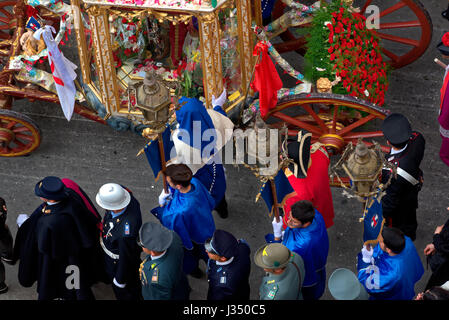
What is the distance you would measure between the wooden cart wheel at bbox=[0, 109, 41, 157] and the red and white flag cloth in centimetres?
47

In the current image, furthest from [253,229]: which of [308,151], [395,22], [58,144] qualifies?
[395,22]

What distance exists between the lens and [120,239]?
6.51 m

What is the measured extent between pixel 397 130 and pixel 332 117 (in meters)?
1.24

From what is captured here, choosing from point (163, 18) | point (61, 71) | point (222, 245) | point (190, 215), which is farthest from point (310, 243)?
point (61, 71)

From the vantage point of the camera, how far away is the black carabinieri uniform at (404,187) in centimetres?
671

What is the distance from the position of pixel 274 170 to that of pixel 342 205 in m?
2.36

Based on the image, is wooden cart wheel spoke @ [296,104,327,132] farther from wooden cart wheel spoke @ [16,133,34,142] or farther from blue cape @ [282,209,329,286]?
wooden cart wheel spoke @ [16,133,34,142]

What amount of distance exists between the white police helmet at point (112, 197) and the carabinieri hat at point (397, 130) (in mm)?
2468

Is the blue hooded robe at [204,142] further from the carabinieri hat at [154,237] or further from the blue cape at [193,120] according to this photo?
the carabinieri hat at [154,237]

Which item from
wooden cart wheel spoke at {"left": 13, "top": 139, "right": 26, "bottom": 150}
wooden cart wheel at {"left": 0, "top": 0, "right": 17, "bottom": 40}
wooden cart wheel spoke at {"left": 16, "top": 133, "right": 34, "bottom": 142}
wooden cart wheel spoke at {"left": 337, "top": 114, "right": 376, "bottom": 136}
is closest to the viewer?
wooden cart wheel spoke at {"left": 337, "top": 114, "right": 376, "bottom": 136}

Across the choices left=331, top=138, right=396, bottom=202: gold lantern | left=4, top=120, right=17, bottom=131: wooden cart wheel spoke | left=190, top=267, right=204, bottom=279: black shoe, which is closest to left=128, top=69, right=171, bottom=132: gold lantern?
left=331, top=138, right=396, bottom=202: gold lantern

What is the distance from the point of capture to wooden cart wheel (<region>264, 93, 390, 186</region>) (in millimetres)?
7492

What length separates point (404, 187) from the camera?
6.82 metres

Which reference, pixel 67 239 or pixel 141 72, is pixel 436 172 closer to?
pixel 141 72
